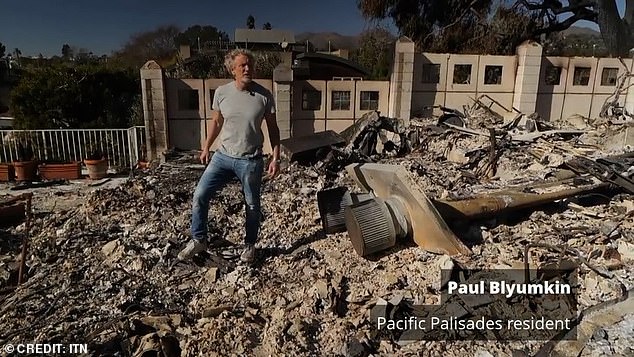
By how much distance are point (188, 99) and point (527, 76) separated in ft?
29.4

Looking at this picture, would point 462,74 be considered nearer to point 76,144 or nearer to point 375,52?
point 375,52

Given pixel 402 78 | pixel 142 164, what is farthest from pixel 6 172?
pixel 402 78

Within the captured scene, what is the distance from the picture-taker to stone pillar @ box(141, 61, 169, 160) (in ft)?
31.2

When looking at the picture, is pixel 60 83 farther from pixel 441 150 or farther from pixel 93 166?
pixel 441 150

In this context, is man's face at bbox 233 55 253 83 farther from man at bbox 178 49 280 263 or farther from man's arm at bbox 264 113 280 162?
man's arm at bbox 264 113 280 162

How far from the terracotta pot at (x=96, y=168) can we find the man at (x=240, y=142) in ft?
22.6

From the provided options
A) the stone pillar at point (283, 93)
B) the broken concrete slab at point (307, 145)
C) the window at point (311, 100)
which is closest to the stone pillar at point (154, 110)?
the stone pillar at point (283, 93)

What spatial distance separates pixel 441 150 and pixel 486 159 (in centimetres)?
145

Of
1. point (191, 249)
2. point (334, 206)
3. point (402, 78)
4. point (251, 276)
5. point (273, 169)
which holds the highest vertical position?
point (402, 78)

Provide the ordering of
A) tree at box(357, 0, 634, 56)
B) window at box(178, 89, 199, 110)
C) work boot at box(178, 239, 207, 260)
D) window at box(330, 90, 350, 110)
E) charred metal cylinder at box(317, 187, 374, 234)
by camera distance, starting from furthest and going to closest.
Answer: tree at box(357, 0, 634, 56), window at box(330, 90, 350, 110), window at box(178, 89, 199, 110), charred metal cylinder at box(317, 187, 374, 234), work boot at box(178, 239, 207, 260)

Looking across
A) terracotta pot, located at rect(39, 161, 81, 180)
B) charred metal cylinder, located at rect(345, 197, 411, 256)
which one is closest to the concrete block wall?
terracotta pot, located at rect(39, 161, 81, 180)

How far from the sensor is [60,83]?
40.7 ft

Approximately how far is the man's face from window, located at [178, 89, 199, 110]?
730 centimetres

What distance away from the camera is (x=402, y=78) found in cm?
1062
